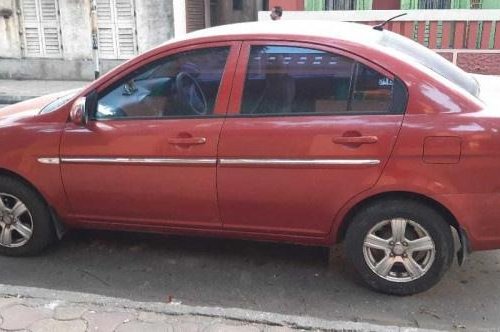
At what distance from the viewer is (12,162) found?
388cm

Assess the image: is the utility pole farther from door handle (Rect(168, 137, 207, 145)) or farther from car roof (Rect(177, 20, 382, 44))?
→ door handle (Rect(168, 137, 207, 145))

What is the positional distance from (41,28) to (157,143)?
9.69 metres

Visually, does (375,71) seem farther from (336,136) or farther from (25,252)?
(25,252)

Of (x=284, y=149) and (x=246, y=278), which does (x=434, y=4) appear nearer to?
(x=284, y=149)

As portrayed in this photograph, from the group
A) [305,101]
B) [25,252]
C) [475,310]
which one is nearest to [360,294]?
[475,310]

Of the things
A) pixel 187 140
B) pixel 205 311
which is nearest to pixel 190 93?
pixel 187 140

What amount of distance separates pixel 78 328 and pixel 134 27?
9.53 meters

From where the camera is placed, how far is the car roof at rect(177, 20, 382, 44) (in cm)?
349

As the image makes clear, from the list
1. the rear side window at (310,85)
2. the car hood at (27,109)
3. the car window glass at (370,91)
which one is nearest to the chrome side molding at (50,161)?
the car hood at (27,109)

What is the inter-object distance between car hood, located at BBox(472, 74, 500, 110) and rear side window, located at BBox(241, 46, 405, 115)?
1.92 feet

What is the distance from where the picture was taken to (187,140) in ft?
11.5

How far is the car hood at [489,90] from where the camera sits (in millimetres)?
3385

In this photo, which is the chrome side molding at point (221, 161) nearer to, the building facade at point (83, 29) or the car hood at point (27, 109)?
the car hood at point (27, 109)

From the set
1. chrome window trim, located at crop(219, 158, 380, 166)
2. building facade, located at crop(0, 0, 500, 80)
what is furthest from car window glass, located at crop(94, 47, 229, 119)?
building facade, located at crop(0, 0, 500, 80)
